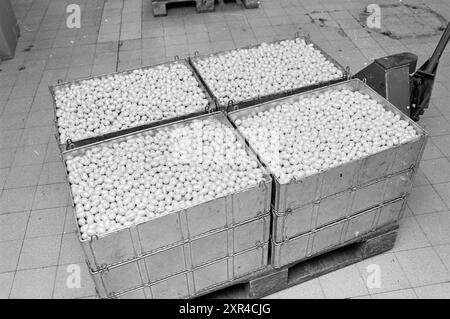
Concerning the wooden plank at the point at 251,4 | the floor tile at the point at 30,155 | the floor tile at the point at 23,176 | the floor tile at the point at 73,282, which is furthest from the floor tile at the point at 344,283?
the wooden plank at the point at 251,4

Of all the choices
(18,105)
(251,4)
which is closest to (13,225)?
(18,105)

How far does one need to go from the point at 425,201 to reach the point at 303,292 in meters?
1.71

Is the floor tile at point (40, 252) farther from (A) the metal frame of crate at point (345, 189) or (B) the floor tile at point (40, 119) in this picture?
(A) the metal frame of crate at point (345, 189)

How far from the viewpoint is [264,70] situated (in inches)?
161

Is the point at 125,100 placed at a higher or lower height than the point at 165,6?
higher

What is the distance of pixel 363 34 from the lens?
706cm

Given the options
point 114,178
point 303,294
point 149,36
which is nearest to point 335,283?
point 303,294

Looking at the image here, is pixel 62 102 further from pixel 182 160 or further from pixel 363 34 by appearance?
pixel 363 34

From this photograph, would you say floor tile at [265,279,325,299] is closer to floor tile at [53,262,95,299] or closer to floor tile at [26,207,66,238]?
floor tile at [53,262,95,299]

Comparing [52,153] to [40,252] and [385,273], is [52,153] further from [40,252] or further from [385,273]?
[385,273]

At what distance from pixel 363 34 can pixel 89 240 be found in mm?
6198

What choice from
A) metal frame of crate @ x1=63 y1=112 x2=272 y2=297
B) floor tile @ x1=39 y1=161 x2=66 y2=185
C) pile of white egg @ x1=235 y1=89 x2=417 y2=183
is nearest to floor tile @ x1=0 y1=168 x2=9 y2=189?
floor tile @ x1=39 y1=161 x2=66 y2=185

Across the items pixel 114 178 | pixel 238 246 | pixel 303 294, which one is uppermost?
pixel 114 178

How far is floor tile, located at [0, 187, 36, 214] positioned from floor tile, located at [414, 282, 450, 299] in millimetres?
3808
